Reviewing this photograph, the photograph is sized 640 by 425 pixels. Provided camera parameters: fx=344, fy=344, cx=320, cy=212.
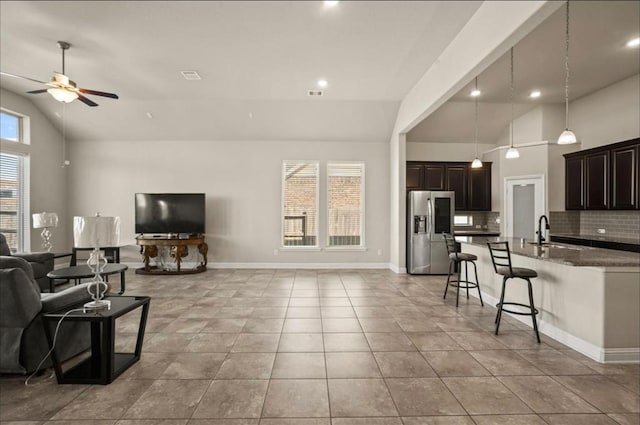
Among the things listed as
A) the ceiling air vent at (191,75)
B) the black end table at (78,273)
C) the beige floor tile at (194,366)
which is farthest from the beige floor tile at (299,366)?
the ceiling air vent at (191,75)

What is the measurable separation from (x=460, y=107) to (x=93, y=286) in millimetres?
6853

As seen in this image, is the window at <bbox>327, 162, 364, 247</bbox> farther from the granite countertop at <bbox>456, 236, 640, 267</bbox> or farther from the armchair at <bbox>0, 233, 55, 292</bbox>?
the armchair at <bbox>0, 233, 55, 292</bbox>

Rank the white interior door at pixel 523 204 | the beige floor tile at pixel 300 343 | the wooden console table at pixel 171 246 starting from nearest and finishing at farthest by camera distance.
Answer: the beige floor tile at pixel 300 343 < the white interior door at pixel 523 204 < the wooden console table at pixel 171 246

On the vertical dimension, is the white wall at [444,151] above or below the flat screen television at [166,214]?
above

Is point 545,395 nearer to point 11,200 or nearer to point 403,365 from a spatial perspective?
point 403,365

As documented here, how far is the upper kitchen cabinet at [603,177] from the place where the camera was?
514 cm

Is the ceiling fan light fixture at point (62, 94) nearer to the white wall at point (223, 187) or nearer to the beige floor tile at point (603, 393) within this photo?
the white wall at point (223, 187)

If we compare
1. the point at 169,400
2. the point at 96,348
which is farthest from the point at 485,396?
the point at 96,348

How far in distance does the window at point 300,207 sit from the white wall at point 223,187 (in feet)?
0.54

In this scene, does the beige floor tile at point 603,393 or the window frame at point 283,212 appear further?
the window frame at point 283,212

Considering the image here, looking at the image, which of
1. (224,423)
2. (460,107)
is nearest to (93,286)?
(224,423)

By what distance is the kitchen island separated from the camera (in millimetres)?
3070

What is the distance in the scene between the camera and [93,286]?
10.8ft

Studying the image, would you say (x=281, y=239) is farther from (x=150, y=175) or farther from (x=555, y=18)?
(x=555, y=18)
